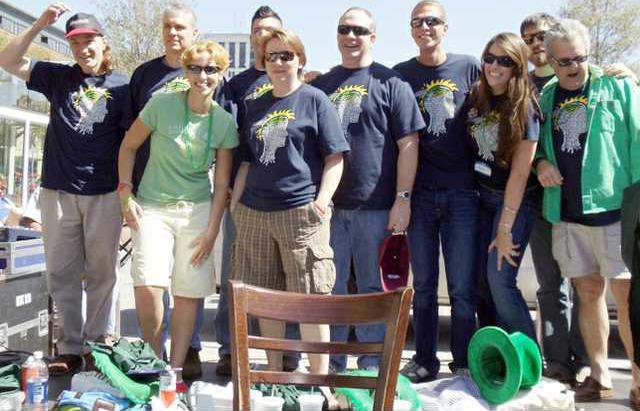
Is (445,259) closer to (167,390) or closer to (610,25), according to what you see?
(167,390)

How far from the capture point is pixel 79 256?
15.5 ft

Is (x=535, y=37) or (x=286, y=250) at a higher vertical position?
(x=535, y=37)

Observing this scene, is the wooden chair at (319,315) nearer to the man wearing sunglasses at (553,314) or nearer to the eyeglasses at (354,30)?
the eyeglasses at (354,30)

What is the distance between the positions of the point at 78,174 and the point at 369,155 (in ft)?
6.01

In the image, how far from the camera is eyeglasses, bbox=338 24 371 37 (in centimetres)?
430

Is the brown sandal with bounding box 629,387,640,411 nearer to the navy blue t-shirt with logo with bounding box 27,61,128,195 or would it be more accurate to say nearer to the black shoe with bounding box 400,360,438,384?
the black shoe with bounding box 400,360,438,384

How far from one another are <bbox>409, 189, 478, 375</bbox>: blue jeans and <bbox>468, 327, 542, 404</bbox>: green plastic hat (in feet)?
1.12

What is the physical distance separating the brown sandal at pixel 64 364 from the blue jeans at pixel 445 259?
7.14ft

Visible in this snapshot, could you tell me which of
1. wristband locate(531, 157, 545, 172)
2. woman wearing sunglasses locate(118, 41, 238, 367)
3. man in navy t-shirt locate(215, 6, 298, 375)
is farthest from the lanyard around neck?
wristband locate(531, 157, 545, 172)

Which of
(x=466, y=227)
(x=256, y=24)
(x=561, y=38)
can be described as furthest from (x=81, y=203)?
(x=561, y=38)

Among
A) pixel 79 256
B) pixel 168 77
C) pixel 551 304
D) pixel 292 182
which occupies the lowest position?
pixel 551 304

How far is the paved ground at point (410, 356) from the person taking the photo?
4227 mm

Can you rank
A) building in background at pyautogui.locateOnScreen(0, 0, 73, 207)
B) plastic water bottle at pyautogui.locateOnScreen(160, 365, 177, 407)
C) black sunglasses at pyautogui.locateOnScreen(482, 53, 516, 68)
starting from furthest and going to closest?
building in background at pyautogui.locateOnScreen(0, 0, 73, 207) < black sunglasses at pyautogui.locateOnScreen(482, 53, 516, 68) < plastic water bottle at pyautogui.locateOnScreen(160, 365, 177, 407)

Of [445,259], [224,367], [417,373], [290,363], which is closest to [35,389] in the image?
[224,367]
